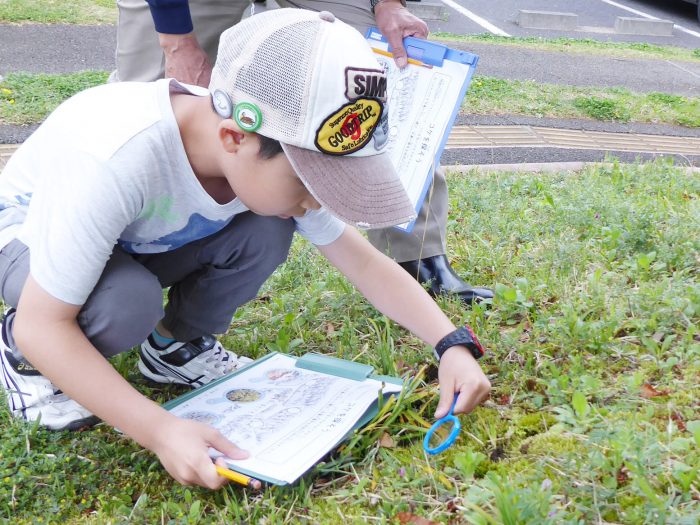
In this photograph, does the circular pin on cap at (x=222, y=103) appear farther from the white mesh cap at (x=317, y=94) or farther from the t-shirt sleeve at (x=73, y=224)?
the t-shirt sleeve at (x=73, y=224)

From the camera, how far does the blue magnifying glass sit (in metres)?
1.77

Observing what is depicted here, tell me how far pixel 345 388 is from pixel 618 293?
965mm

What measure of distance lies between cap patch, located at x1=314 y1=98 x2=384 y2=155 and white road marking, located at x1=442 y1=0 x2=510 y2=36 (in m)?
8.82

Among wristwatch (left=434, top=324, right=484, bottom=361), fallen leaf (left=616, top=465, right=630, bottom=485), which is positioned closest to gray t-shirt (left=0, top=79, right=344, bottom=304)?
wristwatch (left=434, top=324, right=484, bottom=361)

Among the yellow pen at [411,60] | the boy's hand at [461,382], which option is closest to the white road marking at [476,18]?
the yellow pen at [411,60]

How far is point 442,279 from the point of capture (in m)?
2.74

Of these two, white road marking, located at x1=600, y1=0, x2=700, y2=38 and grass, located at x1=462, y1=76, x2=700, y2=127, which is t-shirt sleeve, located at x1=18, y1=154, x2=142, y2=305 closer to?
grass, located at x1=462, y1=76, x2=700, y2=127

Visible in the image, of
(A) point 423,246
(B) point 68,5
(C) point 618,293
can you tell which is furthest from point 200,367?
(B) point 68,5

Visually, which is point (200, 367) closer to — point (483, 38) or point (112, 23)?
point (112, 23)

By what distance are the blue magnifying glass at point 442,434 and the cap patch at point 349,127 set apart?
68cm

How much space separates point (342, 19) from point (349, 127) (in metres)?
1.29

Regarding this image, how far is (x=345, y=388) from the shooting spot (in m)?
2.06

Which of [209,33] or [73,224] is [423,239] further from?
[73,224]

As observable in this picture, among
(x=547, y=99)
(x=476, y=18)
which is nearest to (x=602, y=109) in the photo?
(x=547, y=99)
